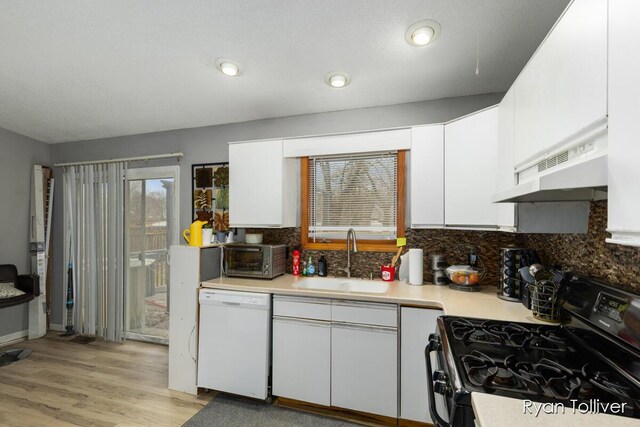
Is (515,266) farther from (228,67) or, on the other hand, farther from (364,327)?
(228,67)

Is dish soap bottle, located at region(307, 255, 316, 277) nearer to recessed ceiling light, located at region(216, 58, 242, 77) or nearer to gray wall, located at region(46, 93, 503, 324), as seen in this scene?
gray wall, located at region(46, 93, 503, 324)

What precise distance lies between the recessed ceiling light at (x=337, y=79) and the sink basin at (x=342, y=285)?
164 centimetres

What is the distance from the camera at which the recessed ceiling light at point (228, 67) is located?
6.73ft

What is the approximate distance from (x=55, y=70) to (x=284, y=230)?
7.17 ft

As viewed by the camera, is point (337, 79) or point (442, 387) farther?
point (337, 79)

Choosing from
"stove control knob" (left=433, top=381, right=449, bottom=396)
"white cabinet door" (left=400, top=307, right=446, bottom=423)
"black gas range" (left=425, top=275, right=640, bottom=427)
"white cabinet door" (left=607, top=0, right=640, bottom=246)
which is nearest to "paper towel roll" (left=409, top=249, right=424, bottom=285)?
"white cabinet door" (left=400, top=307, right=446, bottom=423)

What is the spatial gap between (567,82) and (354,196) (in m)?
1.82

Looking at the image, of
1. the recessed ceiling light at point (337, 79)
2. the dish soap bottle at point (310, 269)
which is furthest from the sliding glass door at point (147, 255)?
the recessed ceiling light at point (337, 79)

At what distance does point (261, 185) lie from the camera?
8.89 feet

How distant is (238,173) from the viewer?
2.77 metres

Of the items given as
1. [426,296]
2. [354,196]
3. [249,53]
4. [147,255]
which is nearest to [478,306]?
[426,296]

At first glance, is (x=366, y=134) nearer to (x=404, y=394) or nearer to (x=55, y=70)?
(x=404, y=394)

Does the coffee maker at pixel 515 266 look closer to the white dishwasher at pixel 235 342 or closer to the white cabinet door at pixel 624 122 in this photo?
the white cabinet door at pixel 624 122

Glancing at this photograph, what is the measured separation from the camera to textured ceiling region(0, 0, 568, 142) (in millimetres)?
1585
